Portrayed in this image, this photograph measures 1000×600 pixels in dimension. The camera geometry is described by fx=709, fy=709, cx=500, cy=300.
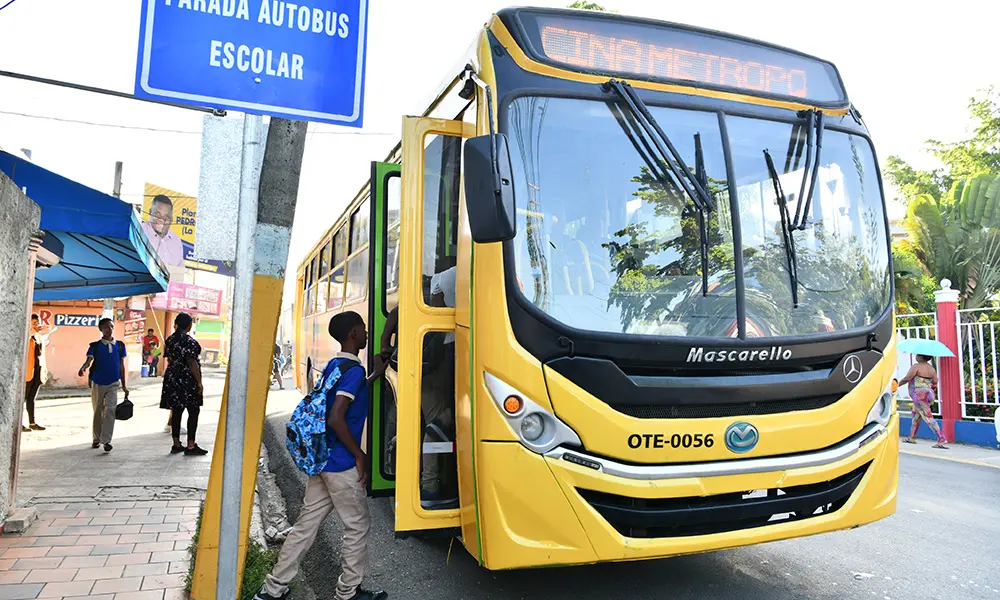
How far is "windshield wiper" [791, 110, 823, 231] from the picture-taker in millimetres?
3936

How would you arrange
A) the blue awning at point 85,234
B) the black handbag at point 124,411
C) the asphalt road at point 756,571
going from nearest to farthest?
the asphalt road at point 756,571
the blue awning at point 85,234
the black handbag at point 124,411

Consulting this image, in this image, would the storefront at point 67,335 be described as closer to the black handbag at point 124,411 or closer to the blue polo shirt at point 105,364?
the blue polo shirt at point 105,364

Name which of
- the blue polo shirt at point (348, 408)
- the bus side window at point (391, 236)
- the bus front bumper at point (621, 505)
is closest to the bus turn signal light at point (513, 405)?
the bus front bumper at point (621, 505)

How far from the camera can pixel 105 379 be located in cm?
856

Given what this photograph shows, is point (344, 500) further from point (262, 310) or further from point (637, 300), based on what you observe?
point (637, 300)

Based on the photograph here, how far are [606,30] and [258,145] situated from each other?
2046 mm

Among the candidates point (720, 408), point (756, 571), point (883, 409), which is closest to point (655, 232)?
point (720, 408)

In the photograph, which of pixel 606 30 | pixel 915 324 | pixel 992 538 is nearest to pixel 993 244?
pixel 915 324

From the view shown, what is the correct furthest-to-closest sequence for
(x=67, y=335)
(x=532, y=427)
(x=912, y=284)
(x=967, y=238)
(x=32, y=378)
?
(x=67, y=335)
(x=912, y=284)
(x=967, y=238)
(x=32, y=378)
(x=532, y=427)

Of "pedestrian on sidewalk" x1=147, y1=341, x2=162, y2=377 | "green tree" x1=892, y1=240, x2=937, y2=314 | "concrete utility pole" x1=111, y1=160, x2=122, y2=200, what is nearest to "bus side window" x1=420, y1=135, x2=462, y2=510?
"green tree" x1=892, y1=240, x2=937, y2=314

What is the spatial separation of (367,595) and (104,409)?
6.41 meters

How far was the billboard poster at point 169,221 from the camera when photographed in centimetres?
2341

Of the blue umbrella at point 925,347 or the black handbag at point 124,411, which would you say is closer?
the black handbag at point 124,411

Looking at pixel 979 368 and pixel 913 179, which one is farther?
pixel 913 179
